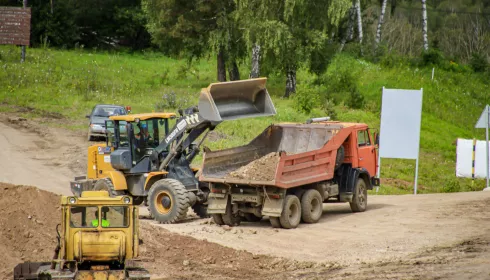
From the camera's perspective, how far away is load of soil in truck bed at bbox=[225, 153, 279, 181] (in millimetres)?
18938

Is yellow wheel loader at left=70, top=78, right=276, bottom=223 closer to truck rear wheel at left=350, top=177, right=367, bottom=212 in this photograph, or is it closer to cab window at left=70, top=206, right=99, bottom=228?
truck rear wheel at left=350, top=177, right=367, bottom=212

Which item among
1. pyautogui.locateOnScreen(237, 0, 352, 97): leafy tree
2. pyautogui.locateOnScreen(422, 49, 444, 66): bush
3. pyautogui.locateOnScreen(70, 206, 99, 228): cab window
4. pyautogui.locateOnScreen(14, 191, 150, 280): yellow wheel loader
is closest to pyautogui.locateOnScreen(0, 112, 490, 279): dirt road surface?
pyautogui.locateOnScreen(14, 191, 150, 280): yellow wheel loader

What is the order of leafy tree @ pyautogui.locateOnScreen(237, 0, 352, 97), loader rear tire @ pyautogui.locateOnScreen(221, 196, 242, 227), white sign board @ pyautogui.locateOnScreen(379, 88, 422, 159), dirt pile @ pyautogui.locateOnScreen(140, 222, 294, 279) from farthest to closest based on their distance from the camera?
leafy tree @ pyautogui.locateOnScreen(237, 0, 352, 97) → white sign board @ pyautogui.locateOnScreen(379, 88, 422, 159) → loader rear tire @ pyautogui.locateOnScreen(221, 196, 242, 227) → dirt pile @ pyautogui.locateOnScreen(140, 222, 294, 279)

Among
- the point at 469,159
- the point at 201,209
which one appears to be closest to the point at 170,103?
the point at 469,159

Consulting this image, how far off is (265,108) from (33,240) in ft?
23.8

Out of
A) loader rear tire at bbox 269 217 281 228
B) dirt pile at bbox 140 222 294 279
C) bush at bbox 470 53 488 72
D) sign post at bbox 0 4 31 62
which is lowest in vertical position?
dirt pile at bbox 140 222 294 279

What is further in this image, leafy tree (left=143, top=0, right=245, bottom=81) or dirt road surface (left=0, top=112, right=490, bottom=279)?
leafy tree (left=143, top=0, right=245, bottom=81)

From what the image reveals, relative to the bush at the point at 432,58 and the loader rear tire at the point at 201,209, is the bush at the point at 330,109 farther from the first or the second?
the loader rear tire at the point at 201,209

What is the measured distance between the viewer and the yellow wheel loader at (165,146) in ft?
64.4

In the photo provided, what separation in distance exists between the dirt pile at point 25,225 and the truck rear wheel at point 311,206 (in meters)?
5.84

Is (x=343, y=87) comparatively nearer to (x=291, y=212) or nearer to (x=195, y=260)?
(x=291, y=212)

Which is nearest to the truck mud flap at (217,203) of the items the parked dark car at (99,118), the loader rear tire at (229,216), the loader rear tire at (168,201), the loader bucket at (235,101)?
the loader rear tire at (229,216)

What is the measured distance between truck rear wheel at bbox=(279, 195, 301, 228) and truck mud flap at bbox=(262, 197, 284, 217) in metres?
0.20

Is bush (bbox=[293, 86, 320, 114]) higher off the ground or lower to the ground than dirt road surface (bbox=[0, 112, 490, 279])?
higher
